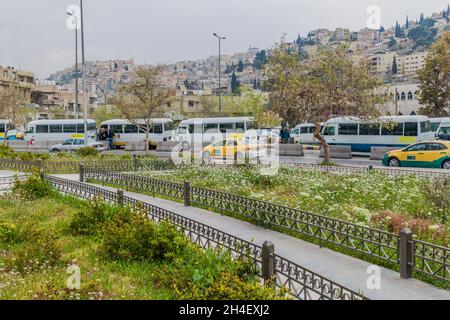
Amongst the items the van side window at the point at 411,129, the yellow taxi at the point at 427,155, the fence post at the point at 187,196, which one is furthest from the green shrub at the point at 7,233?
the van side window at the point at 411,129

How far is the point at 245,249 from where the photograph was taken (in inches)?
286

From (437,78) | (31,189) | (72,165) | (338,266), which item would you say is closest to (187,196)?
(31,189)

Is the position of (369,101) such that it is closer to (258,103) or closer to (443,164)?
(443,164)

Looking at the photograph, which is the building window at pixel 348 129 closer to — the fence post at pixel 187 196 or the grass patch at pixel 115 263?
the fence post at pixel 187 196

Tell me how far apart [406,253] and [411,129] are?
24.3 metres

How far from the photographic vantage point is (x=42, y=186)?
13.7 m

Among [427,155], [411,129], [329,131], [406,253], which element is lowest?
[406,253]

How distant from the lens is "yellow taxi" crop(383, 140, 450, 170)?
20.1 m

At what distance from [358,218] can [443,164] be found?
1242 cm

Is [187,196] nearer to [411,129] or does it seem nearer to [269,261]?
[269,261]

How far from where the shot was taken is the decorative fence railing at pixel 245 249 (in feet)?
17.6

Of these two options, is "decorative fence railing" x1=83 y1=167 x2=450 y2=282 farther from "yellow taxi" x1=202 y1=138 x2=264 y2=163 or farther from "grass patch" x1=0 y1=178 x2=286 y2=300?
"yellow taxi" x1=202 y1=138 x2=264 y2=163

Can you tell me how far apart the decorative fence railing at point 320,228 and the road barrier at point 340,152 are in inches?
687

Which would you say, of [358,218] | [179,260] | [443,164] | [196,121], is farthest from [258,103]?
[179,260]
